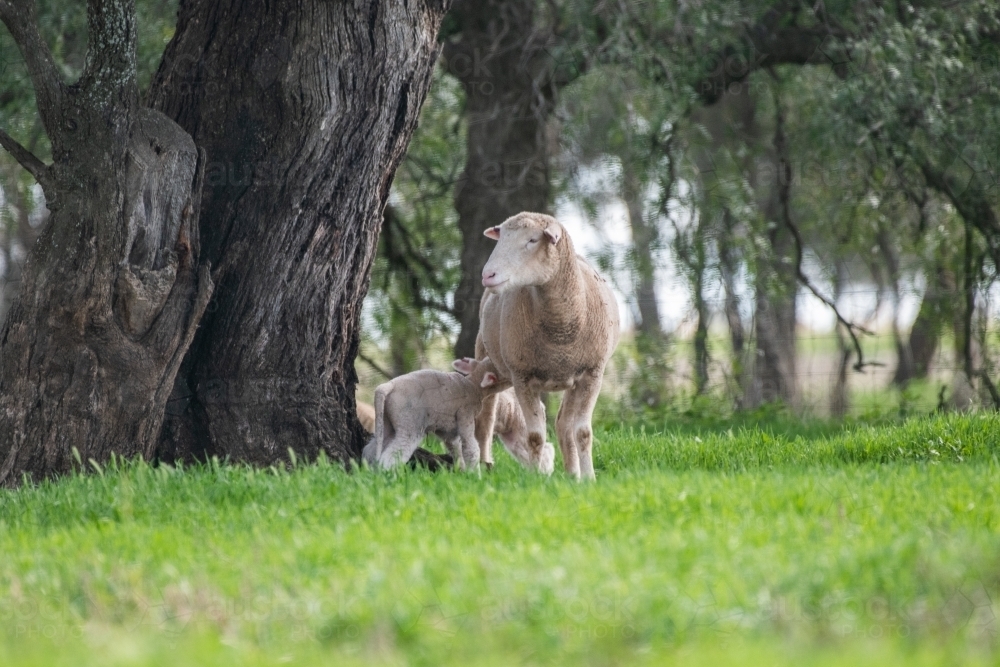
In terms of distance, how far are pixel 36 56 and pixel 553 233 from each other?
288 centimetres

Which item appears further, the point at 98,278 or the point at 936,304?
the point at 936,304

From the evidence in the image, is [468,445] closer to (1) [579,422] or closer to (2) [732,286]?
(1) [579,422]

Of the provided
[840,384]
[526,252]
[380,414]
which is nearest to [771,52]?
[840,384]

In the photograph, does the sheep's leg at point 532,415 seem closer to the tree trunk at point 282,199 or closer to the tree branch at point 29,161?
the tree trunk at point 282,199

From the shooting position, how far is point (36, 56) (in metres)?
6.43

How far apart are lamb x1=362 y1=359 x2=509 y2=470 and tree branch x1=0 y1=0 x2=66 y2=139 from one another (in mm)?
2318

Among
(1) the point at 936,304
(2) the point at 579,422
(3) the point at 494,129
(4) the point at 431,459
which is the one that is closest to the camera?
(2) the point at 579,422

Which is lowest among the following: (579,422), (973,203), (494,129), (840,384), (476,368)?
(840,384)

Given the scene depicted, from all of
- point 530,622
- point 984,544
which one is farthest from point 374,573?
point 984,544

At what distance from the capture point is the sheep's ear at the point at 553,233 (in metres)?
6.18

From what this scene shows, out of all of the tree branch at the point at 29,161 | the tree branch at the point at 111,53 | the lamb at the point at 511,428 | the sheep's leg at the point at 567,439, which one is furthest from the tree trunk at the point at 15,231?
the sheep's leg at the point at 567,439

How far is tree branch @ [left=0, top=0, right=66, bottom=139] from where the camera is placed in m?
6.43

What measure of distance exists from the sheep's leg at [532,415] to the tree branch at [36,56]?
9.40 feet

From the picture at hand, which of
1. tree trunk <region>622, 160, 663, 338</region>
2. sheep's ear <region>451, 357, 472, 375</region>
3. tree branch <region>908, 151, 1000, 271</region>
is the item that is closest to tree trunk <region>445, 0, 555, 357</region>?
tree trunk <region>622, 160, 663, 338</region>
